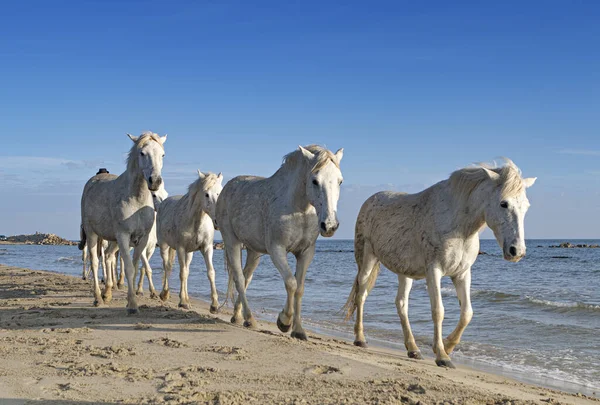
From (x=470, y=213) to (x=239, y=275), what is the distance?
10.6 feet

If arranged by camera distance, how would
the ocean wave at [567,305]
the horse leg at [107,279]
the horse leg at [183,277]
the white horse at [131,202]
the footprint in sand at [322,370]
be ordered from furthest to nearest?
the ocean wave at [567,305] < the horse leg at [107,279] < the horse leg at [183,277] < the white horse at [131,202] < the footprint in sand at [322,370]

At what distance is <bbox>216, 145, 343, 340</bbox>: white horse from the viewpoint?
696cm

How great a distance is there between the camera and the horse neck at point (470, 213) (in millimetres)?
6699

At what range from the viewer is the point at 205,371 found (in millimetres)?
5512

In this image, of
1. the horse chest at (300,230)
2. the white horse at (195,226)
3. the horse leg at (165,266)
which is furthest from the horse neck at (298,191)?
the horse leg at (165,266)

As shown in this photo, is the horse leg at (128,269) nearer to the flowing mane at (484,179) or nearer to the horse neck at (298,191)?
the horse neck at (298,191)

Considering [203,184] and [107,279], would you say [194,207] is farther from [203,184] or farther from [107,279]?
[107,279]

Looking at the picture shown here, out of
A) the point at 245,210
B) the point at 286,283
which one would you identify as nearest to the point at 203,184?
the point at 245,210

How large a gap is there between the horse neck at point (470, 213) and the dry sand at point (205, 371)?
5.06 feet

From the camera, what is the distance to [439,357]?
6.85m

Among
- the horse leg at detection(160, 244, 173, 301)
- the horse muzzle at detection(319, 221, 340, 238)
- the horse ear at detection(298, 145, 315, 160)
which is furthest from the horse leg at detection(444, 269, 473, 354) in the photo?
the horse leg at detection(160, 244, 173, 301)

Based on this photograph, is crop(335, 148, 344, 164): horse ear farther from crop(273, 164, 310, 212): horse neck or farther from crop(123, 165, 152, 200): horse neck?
crop(123, 165, 152, 200): horse neck

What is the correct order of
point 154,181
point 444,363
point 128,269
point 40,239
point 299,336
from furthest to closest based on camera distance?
point 40,239
point 128,269
point 154,181
point 299,336
point 444,363

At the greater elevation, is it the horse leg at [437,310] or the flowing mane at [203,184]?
the flowing mane at [203,184]
